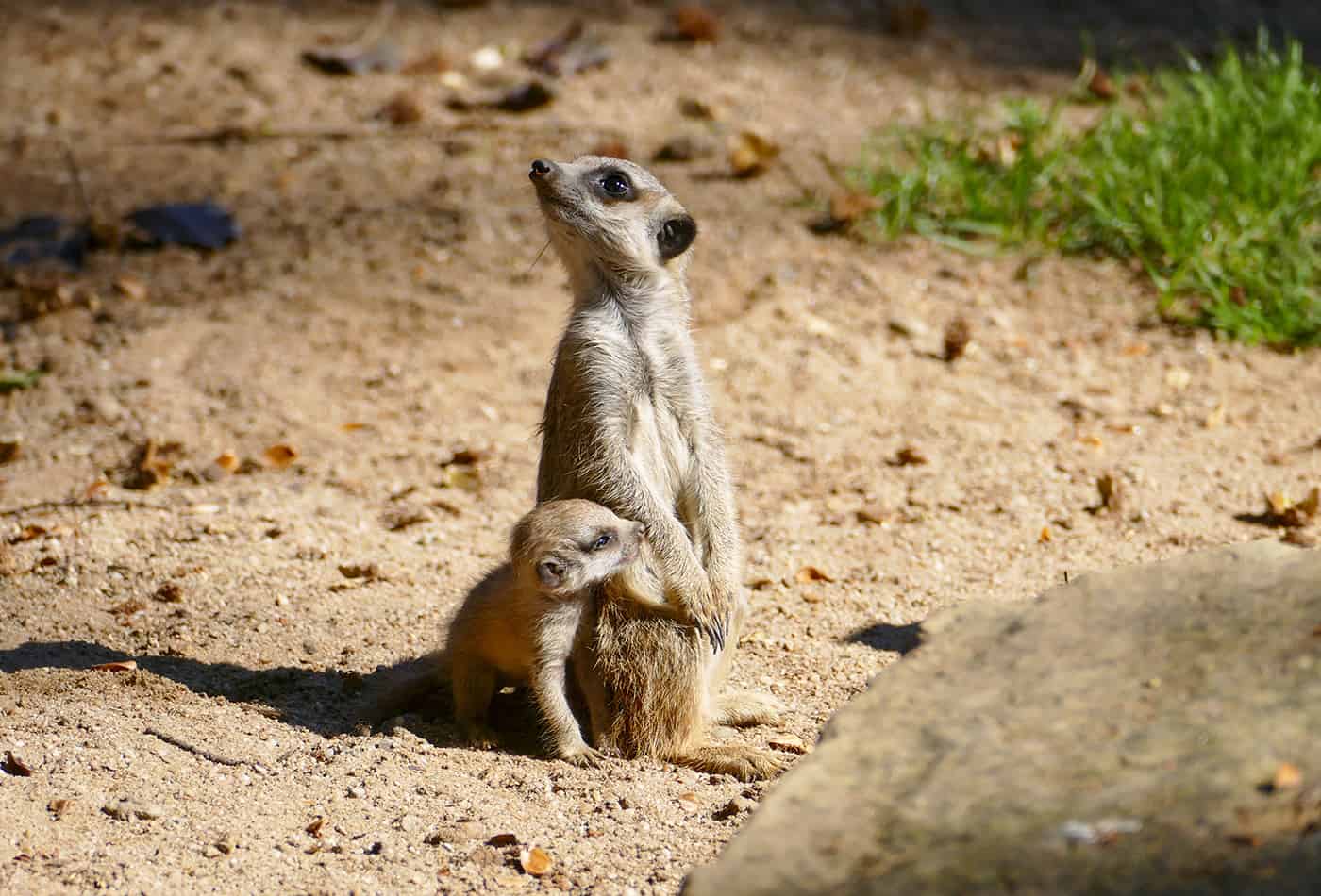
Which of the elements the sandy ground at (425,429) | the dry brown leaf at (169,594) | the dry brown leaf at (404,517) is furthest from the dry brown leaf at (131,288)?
the dry brown leaf at (169,594)

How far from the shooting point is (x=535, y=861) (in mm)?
2676

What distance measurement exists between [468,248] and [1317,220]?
3591 mm

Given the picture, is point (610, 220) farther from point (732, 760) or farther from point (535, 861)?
point (535, 861)

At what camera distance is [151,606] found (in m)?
3.88

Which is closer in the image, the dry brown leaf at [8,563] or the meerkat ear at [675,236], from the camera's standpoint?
the meerkat ear at [675,236]

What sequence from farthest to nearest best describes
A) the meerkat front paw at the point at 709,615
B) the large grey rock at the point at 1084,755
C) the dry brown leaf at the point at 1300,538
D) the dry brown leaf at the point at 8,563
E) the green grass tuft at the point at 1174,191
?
1. the green grass tuft at the point at 1174,191
2. the dry brown leaf at the point at 1300,538
3. the dry brown leaf at the point at 8,563
4. the meerkat front paw at the point at 709,615
5. the large grey rock at the point at 1084,755

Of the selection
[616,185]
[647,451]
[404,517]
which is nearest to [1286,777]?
[647,451]

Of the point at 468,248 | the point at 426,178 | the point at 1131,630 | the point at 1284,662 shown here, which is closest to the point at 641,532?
the point at 1131,630

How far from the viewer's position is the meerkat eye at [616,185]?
11.8ft

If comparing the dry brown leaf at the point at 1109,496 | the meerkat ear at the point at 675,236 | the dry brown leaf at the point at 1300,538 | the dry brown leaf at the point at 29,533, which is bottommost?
the dry brown leaf at the point at 29,533

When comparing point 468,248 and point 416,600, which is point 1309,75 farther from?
point 416,600

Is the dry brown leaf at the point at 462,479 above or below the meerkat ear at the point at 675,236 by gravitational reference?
below

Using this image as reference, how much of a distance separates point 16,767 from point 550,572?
46.3 inches

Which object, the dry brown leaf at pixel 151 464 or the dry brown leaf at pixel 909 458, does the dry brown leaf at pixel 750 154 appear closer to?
the dry brown leaf at pixel 909 458
